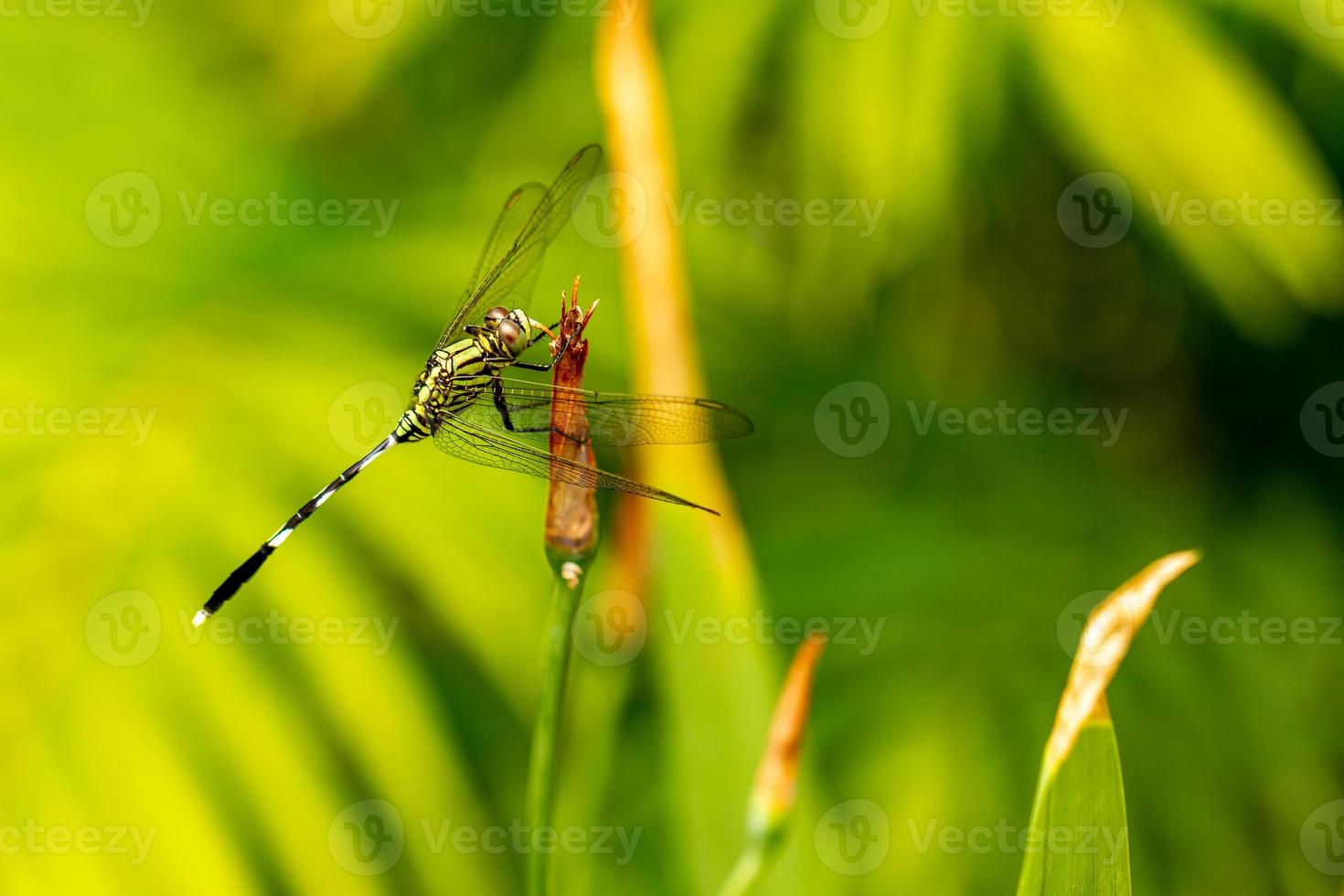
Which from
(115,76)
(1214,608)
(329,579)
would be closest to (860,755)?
(1214,608)

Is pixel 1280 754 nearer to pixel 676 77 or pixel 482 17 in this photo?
pixel 676 77

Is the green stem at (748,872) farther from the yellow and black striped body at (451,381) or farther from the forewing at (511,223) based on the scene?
the forewing at (511,223)

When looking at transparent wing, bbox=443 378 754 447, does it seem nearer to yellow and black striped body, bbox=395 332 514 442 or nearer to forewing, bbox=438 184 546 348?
yellow and black striped body, bbox=395 332 514 442

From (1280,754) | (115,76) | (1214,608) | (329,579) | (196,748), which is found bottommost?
(196,748)

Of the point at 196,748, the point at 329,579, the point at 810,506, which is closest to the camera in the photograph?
the point at 196,748

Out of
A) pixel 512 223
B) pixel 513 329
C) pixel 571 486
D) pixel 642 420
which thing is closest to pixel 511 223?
pixel 512 223

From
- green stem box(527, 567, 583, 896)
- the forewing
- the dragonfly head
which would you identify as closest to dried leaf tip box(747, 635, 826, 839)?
green stem box(527, 567, 583, 896)
